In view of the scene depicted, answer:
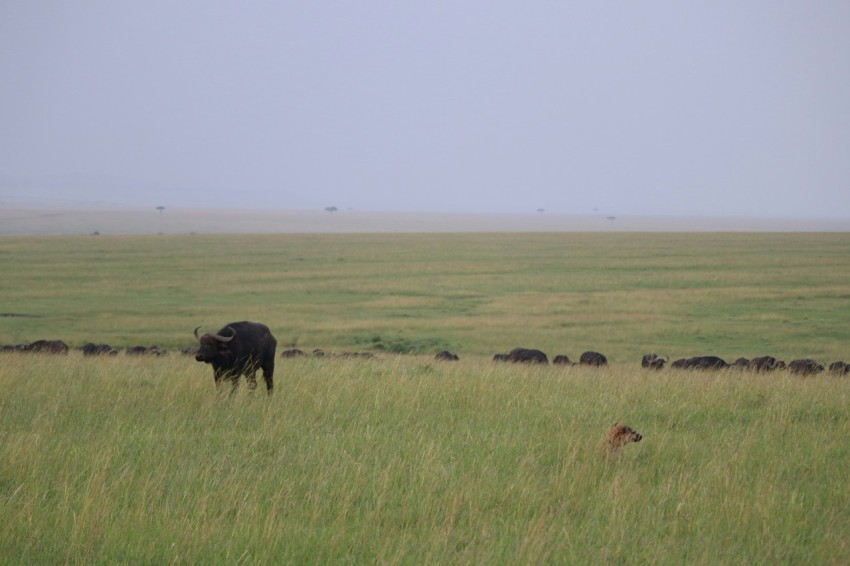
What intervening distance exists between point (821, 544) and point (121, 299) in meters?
33.0

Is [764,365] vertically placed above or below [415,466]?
below

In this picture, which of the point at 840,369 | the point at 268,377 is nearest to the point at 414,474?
the point at 268,377

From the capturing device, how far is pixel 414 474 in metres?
7.56

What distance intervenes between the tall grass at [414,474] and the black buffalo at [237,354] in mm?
390

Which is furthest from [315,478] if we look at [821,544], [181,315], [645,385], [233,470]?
[181,315]

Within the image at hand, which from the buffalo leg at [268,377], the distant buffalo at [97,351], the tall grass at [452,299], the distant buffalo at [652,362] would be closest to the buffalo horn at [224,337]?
the buffalo leg at [268,377]

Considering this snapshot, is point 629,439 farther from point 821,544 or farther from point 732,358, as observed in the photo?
point 732,358

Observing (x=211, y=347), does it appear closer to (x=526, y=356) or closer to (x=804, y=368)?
(x=526, y=356)

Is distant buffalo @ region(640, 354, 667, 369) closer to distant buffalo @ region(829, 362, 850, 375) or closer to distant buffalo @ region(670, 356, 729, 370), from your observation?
distant buffalo @ region(670, 356, 729, 370)

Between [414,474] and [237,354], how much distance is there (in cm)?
531

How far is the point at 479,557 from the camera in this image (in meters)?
5.86

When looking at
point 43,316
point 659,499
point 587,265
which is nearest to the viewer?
point 659,499

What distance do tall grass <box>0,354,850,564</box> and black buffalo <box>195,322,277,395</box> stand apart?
1.28ft

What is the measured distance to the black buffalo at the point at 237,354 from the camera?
1198cm
